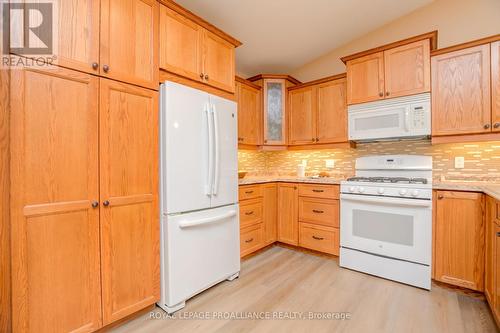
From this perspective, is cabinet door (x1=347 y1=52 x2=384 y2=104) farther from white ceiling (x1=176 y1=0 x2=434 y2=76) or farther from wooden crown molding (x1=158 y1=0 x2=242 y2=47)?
wooden crown molding (x1=158 y1=0 x2=242 y2=47)

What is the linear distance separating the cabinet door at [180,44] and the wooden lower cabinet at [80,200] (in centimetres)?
36

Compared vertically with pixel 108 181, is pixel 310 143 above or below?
above

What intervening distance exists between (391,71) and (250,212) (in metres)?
2.17

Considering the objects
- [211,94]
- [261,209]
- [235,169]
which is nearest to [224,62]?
[211,94]

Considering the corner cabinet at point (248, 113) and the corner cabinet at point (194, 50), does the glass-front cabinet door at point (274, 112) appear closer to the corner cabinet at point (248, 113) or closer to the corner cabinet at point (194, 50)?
the corner cabinet at point (248, 113)

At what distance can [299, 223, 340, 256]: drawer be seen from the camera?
2.60m

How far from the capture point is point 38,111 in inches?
47.1

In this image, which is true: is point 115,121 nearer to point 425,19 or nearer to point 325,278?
point 325,278

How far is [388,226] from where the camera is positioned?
220 cm

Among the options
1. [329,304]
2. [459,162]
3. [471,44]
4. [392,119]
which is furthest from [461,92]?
[329,304]

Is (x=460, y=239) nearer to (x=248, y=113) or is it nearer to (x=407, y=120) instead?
(x=407, y=120)

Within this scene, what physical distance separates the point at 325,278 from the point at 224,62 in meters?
2.33

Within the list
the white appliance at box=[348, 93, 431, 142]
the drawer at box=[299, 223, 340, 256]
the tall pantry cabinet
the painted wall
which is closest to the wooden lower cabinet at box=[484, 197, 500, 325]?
the white appliance at box=[348, 93, 431, 142]

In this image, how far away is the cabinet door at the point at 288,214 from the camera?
291cm
